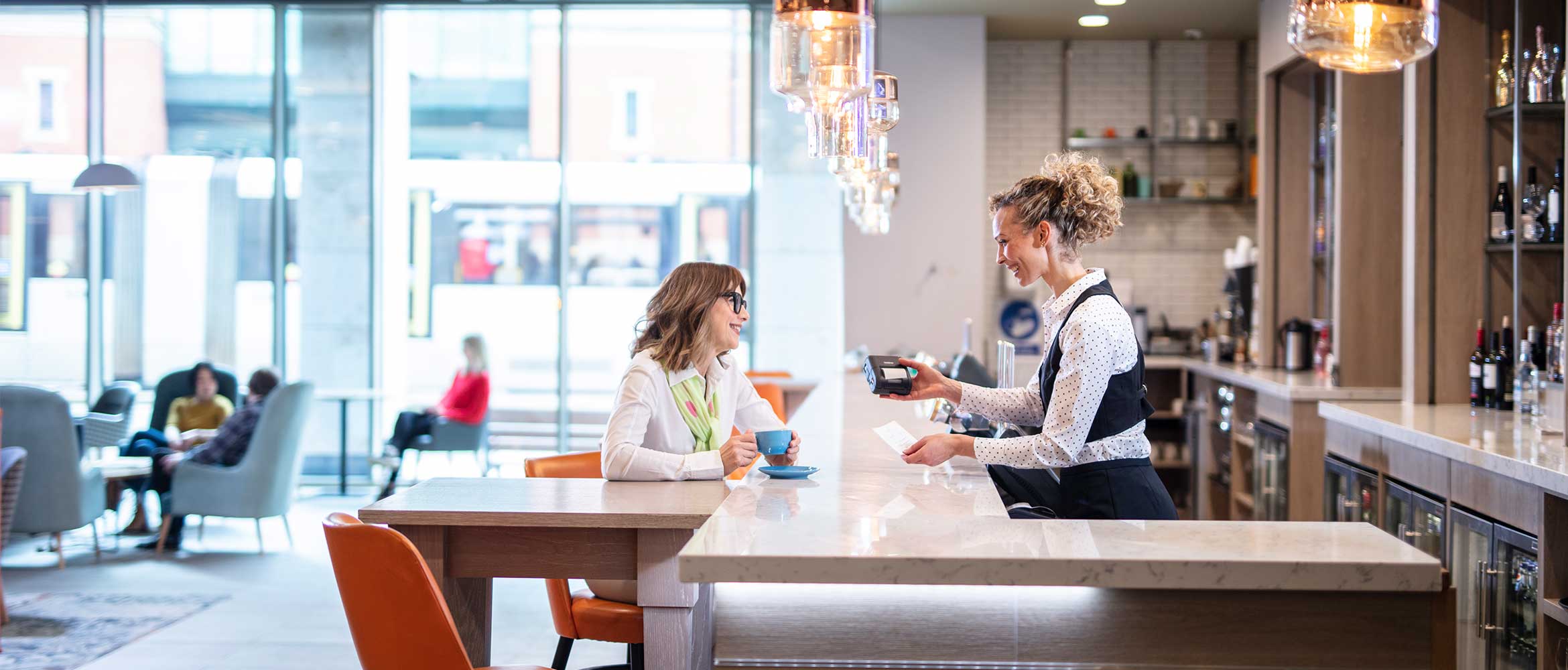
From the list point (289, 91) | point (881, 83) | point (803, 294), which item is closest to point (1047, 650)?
point (881, 83)

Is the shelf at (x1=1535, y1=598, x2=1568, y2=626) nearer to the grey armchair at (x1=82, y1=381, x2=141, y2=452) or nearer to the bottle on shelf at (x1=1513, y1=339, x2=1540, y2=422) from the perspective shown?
the bottle on shelf at (x1=1513, y1=339, x2=1540, y2=422)

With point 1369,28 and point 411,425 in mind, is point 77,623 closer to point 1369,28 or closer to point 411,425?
point 411,425

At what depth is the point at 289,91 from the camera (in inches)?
335

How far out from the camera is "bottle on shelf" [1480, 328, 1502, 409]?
4.14 m

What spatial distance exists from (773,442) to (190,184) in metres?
7.53

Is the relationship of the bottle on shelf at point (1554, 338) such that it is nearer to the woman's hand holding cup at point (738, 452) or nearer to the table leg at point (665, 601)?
the woman's hand holding cup at point (738, 452)

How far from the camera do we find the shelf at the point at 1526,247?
4.02 meters

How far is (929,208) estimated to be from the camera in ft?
24.8

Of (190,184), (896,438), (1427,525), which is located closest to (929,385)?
(896,438)

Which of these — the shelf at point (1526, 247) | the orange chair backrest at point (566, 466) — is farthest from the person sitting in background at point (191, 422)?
the shelf at point (1526, 247)

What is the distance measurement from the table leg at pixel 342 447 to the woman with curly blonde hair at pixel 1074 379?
250 inches

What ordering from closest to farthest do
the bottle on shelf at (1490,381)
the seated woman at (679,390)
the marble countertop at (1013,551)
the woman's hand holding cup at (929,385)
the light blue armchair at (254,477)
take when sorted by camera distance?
the marble countertop at (1013,551)
the seated woman at (679,390)
the woman's hand holding cup at (929,385)
the bottle on shelf at (1490,381)
the light blue armchair at (254,477)

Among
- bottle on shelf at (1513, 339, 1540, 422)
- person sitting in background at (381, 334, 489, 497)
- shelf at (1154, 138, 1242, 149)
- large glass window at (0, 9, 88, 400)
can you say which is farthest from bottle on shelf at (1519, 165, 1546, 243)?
large glass window at (0, 9, 88, 400)

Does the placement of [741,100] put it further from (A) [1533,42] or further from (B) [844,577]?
(B) [844,577]
